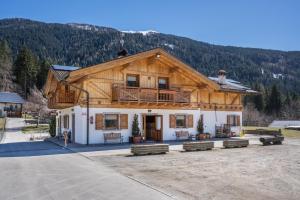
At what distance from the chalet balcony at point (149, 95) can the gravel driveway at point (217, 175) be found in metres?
7.62

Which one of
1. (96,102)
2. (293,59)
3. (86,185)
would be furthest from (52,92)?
(293,59)

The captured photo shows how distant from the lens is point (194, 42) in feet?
586

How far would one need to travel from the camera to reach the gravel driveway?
9153 millimetres

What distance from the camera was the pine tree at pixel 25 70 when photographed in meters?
79.1

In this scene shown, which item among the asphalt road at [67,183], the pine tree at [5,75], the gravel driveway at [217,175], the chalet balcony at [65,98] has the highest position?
Result: the pine tree at [5,75]

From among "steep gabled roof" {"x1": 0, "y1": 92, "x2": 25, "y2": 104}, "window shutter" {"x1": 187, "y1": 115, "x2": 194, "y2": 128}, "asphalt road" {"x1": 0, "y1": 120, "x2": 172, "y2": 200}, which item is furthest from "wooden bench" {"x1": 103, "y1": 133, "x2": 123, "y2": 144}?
"steep gabled roof" {"x1": 0, "y1": 92, "x2": 25, "y2": 104}

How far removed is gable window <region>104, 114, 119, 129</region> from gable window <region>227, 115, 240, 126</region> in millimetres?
12657

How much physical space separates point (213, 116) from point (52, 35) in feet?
475

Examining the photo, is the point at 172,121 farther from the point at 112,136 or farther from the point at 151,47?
the point at 151,47

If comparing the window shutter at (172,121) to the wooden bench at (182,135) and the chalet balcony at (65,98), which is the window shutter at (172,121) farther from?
the chalet balcony at (65,98)

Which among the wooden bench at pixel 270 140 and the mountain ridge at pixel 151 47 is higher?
the mountain ridge at pixel 151 47

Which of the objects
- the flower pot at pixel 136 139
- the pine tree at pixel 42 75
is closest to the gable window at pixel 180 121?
the flower pot at pixel 136 139

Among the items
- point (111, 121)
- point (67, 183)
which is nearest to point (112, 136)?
point (111, 121)

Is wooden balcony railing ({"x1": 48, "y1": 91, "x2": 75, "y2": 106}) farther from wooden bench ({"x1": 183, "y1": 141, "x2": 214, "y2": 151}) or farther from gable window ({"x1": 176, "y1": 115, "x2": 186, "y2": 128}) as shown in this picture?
wooden bench ({"x1": 183, "y1": 141, "x2": 214, "y2": 151})
